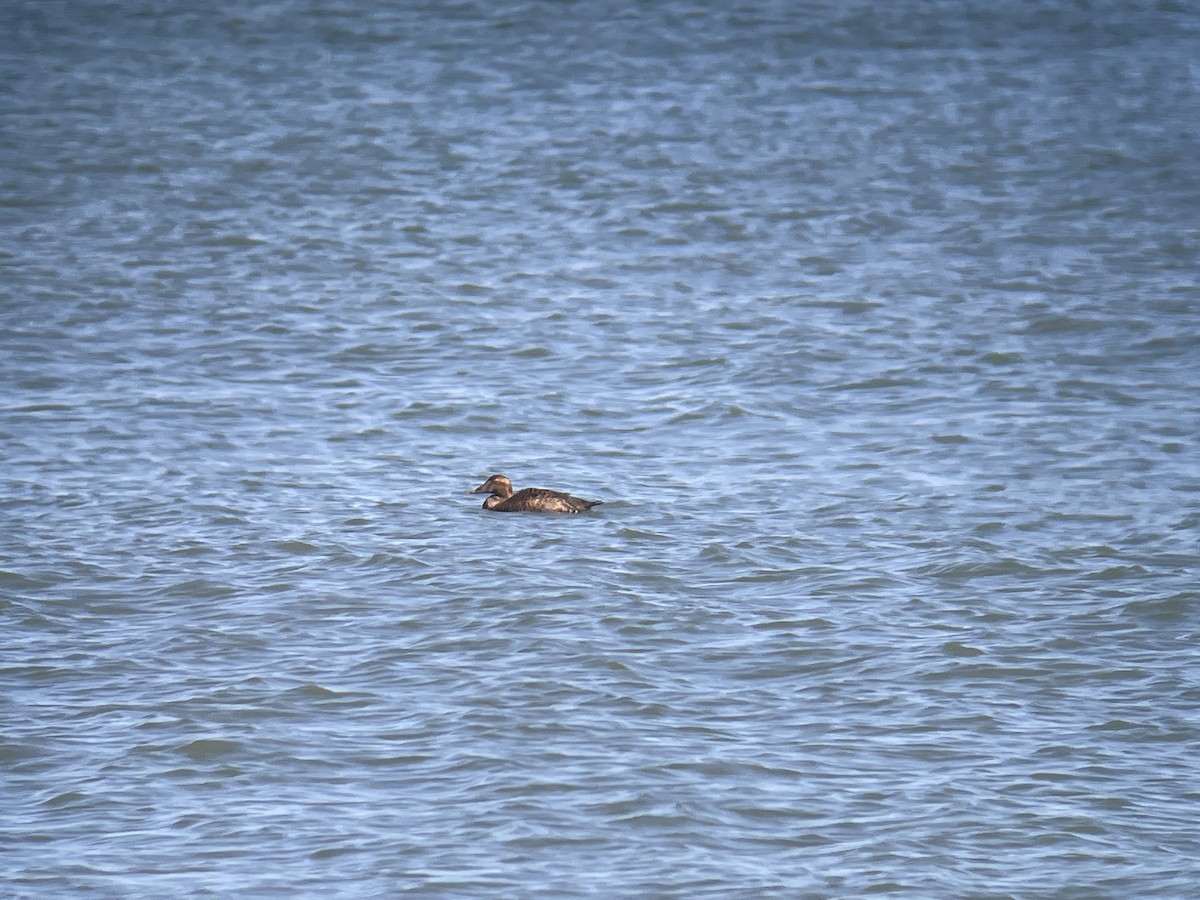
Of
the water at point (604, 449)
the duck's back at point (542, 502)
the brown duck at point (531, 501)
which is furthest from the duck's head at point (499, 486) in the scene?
the water at point (604, 449)

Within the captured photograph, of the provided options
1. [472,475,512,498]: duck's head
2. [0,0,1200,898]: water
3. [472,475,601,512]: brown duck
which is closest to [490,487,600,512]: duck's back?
[472,475,601,512]: brown duck

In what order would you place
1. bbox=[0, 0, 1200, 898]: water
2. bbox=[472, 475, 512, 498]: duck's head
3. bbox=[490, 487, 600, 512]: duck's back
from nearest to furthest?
bbox=[0, 0, 1200, 898]: water < bbox=[490, 487, 600, 512]: duck's back < bbox=[472, 475, 512, 498]: duck's head

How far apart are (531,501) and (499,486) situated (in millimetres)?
310

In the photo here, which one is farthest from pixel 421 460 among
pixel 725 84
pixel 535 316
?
pixel 725 84

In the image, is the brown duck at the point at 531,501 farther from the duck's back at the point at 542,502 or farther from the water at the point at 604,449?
the water at the point at 604,449

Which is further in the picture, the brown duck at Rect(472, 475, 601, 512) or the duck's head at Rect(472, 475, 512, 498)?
the duck's head at Rect(472, 475, 512, 498)

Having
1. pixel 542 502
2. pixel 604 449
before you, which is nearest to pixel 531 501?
pixel 542 502

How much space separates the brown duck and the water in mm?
227

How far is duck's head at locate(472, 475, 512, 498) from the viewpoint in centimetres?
1241

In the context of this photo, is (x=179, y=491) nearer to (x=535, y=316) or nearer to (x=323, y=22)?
(x=535, y=316)

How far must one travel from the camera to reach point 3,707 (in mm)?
9250

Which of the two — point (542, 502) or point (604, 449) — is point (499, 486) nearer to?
point (542, 502)

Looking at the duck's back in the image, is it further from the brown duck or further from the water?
the water

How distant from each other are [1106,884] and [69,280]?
12.8 meters
